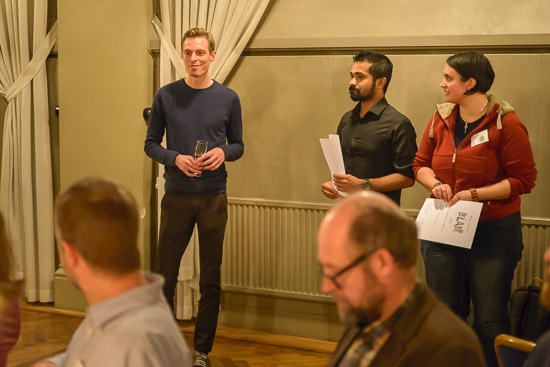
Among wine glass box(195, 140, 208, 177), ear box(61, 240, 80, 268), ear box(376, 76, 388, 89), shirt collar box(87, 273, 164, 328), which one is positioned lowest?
shirt collar box(87, 273, 164, 328)

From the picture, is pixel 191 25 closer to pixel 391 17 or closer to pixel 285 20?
pixel 285 20

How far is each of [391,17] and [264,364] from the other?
2.19m

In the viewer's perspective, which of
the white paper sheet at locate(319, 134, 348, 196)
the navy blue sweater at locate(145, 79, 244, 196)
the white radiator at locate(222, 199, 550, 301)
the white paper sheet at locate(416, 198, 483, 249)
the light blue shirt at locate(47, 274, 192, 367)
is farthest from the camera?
the white radiator at locate(222, 199, 550, 301)

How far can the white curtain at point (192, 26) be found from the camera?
14.7ft

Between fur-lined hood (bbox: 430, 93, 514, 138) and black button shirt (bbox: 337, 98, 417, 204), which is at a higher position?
fur-lined hood (bbox: 430, 93, 514, 138)

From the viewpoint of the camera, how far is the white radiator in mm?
4477

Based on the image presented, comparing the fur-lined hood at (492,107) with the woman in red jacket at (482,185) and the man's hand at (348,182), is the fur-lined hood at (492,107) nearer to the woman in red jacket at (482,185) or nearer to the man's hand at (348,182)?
the woman in red jacket at (482,185)

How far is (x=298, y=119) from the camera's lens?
4.45 m

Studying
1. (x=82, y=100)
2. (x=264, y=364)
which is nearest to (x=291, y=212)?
(x=264, y=364)

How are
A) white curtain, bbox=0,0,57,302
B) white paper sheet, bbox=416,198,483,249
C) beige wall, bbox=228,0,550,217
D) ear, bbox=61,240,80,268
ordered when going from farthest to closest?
white curtain, bbox=0,0,57,302
beige wall, bbox=228,0,550,217
white paper sheet, bbox=416,198,483,249
ear, bbox=61,240,80,268

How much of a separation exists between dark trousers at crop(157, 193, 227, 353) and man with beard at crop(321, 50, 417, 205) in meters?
0.65

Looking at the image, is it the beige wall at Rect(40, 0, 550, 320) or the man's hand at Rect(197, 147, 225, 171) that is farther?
the beige wall at Rect(40, 0, 550, 320)

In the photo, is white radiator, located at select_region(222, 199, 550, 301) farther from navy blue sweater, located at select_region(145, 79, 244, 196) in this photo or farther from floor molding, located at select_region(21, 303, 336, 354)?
navy blue sweater, located at select_region(145, 79, 244, 196)

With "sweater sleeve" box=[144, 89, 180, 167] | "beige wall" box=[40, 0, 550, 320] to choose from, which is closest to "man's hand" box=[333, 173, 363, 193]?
"beige wall" box=[40, 0, 550, 320]
